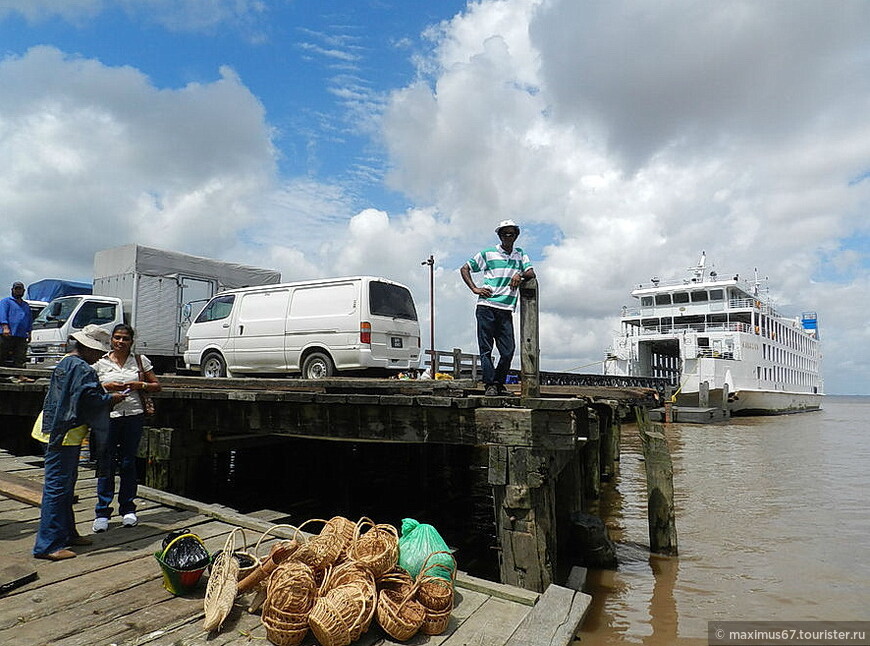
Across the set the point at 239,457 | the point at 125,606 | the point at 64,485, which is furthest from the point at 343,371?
the point at 125,606

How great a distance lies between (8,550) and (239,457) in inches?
282

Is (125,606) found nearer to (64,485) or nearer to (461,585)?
(64,485)

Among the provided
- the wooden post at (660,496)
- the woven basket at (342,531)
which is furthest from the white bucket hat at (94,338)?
the wooden post at (660,496)

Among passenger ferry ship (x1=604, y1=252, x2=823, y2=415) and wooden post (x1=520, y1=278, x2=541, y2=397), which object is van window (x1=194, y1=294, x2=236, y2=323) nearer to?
wooden post (x1=520, y1=278, x2=541, y2=397)

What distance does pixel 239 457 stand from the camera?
1127 centimetres

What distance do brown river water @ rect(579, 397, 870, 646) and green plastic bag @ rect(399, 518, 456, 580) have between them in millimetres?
2158

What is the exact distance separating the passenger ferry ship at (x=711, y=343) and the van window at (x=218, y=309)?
27253mm

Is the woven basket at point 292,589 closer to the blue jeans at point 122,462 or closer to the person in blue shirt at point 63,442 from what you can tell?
the person in blue shirt at point 63,442

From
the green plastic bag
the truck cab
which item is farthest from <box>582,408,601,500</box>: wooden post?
the truck cab

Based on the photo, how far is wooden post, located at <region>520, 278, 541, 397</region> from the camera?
4.98m

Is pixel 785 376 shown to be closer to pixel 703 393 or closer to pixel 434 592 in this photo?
pixel 703 393

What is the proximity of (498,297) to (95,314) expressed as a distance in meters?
11.2

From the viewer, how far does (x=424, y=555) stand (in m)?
3.62

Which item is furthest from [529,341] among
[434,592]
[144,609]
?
[144,609]
